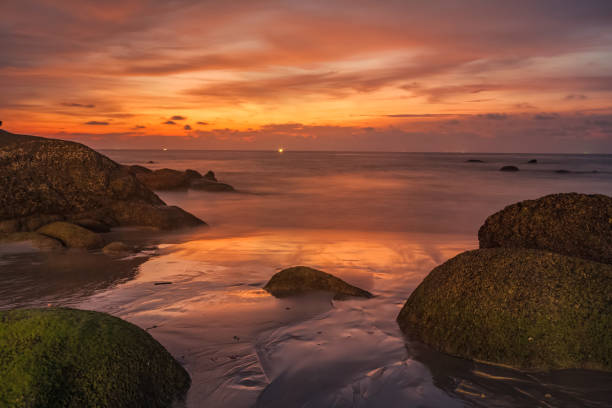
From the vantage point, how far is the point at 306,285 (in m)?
5.34

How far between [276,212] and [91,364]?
12.1m

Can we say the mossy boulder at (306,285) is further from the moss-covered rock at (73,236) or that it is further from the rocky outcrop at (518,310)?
the moss-covered rock at (73,236)

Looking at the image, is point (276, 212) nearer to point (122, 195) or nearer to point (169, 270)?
point (122, 195)

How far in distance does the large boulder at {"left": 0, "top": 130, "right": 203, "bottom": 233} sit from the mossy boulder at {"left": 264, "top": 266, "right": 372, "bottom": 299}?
5.55 m

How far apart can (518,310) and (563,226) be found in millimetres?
1889

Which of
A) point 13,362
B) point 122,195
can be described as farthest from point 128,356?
point 122,195

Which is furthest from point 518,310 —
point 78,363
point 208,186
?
point 208,186

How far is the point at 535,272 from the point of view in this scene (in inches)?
140

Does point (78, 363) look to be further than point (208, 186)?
No

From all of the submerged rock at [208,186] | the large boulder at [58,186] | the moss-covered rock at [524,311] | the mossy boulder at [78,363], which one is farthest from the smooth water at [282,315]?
the submerged rock at [208,186]

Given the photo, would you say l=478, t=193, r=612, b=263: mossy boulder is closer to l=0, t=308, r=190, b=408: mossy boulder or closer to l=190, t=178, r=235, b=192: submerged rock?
l=0, t=308, r=190, b=408: mossy boulder

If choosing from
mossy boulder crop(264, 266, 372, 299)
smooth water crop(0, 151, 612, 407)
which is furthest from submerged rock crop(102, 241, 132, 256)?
mossy boulder crop(264, 266, 372, 299)

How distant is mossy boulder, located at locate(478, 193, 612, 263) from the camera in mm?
4637

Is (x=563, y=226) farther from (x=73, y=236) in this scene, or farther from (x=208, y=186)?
(x=208, y=186)
